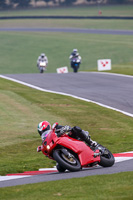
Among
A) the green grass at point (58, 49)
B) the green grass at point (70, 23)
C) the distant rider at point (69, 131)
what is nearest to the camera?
the distant rider at point (69, 131)

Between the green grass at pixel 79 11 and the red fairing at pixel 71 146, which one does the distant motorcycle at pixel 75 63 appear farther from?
the green grass at pixel 79 11

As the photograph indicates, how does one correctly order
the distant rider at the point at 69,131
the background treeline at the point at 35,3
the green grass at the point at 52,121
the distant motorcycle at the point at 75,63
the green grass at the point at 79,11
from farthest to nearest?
1. the background treeline at the point at 35,3
2. the green grass at the point at 79,11
3. the distant motorcycle at the point at 75,63
4. the distant rider at the point at 69,131
5. the green grass at the point at 52,121

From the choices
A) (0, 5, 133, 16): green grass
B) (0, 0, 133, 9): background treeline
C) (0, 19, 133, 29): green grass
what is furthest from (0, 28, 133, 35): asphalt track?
(0, 0, 133, 9): background treeline

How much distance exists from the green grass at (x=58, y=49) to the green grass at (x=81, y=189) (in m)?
33.3

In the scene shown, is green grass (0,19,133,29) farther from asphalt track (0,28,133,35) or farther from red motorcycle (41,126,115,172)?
Result: red motorcycle (41,126,115,172)

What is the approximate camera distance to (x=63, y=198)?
22.6ft

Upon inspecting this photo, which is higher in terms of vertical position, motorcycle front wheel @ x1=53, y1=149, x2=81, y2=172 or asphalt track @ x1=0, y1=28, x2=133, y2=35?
asphalt track @ x1=0, y1=28, x2=133, y2=35

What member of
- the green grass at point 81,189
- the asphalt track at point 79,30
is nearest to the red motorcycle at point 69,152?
the green grass at point 81,189

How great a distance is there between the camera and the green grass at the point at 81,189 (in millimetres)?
6895

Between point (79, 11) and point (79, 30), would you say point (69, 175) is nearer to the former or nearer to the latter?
point (79, 30)

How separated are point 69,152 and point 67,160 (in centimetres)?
29

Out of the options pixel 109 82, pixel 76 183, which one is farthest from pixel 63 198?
pixel 109 82

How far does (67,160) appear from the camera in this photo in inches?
360

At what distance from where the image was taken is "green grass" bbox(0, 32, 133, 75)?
153 feet
